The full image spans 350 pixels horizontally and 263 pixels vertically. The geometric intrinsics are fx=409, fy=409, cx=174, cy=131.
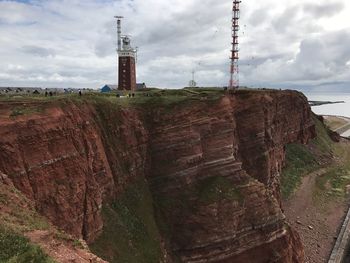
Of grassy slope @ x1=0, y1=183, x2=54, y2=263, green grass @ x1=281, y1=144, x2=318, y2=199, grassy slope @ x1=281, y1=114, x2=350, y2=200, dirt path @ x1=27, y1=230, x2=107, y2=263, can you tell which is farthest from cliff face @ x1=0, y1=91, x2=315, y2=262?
grassy slope @ x1=281, y1=114, x2=350, y2=200

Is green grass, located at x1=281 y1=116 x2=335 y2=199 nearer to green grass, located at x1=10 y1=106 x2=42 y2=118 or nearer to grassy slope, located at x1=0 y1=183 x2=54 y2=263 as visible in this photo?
green grass, located at x1=10 y1=106 x2=42 y2=118

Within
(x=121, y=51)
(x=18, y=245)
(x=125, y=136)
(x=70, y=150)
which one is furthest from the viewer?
(x=121, y=51)

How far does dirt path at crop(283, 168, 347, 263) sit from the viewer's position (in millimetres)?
58031

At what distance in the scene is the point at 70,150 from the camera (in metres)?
33.3

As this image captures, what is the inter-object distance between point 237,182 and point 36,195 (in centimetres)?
2494

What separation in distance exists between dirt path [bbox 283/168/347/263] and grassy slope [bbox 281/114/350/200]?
6.92 feet

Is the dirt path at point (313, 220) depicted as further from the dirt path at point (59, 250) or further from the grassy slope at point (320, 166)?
the dirt path at point (59, 250)

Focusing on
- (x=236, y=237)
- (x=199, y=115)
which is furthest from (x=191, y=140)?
(x=236, y=237)

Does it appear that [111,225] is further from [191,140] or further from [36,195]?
[191,140]

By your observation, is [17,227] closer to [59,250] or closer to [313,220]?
[59,250]

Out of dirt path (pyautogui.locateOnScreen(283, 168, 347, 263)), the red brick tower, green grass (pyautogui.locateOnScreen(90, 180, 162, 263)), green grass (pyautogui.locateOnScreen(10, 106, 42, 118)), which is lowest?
dirt path (pyautogui.locateOnScreen(283, 168, 347, 263))

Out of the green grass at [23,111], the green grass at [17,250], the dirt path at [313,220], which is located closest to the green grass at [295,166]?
the dirt path at [313,220]

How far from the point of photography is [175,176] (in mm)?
45719

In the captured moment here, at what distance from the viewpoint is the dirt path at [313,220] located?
58.0m
